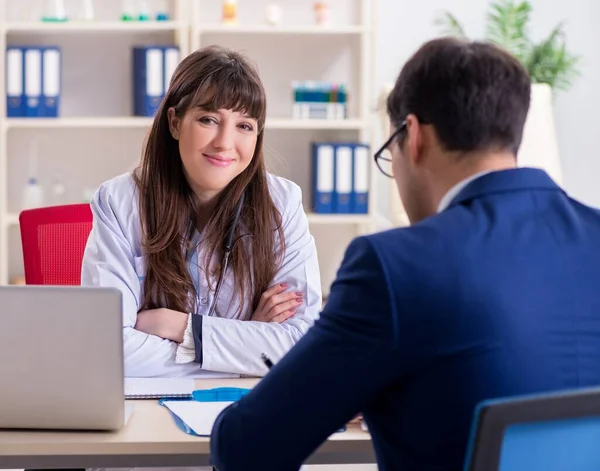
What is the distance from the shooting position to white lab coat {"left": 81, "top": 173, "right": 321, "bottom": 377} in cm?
184

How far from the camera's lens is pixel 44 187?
435 centimetres

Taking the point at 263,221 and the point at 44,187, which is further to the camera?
the point at 44,187

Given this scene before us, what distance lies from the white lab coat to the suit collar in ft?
2.62

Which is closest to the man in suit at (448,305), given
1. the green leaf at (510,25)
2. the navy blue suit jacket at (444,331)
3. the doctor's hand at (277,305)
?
the navy blue suit jacket at (444,331)

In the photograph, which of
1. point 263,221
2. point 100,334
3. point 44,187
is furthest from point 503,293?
point 44,187

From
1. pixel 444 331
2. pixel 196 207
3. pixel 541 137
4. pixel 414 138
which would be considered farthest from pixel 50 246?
pixel 541 137

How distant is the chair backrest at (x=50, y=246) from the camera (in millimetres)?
2389

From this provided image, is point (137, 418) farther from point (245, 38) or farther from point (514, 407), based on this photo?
point (245, 38)

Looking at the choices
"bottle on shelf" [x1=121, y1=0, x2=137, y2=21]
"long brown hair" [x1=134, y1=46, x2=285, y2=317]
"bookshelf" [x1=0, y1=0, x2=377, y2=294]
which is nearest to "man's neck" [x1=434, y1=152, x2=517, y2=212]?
"long brown hair" [x1=134, y1=46, x2=285, y2=317]

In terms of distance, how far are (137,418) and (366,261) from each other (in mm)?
616

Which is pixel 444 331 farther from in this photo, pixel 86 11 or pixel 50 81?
pixel 86 11

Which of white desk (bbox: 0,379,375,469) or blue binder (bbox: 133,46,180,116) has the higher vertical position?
blue binder (bbox: 133,46,180,116)

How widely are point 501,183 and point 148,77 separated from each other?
3142 mm

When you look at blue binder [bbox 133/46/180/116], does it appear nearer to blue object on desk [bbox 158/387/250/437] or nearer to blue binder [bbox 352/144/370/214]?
blue binder [bbox 352/144/370/214]
